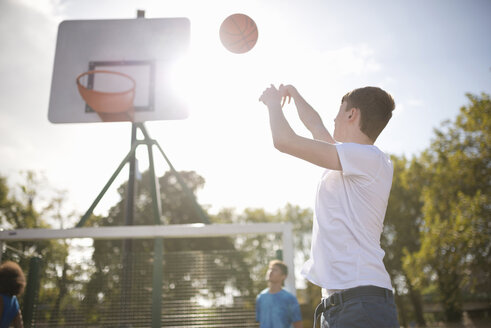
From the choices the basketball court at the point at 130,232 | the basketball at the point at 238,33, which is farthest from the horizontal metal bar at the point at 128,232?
the basketball at the point at 238,33

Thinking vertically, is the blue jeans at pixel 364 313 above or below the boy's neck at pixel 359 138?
below

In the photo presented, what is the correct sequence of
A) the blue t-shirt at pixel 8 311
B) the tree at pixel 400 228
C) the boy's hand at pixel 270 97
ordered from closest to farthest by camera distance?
the boy's hand at pixel 270 97 → the blue t-shirt at pixel 8 311 → the tree at pixel 400 228

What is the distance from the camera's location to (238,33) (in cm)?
429

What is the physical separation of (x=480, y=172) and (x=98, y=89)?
49.6 ft

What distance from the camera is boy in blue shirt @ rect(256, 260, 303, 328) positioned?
496cm

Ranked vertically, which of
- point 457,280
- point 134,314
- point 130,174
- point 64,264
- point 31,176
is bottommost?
point 457,280

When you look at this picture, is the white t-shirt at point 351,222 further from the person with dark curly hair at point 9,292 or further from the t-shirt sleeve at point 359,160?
the person with dark curly hair at point 9,292

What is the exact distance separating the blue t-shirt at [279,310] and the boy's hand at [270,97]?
351 centimetres

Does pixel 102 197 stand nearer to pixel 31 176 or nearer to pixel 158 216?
pixel 158 216

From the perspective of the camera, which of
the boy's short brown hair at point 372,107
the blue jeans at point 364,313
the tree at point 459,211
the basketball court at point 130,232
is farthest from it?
the tree at point 459,211

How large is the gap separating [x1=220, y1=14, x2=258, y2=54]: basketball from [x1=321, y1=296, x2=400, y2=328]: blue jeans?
3.30m

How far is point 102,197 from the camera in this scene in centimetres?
596

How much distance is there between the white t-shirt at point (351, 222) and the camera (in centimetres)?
176

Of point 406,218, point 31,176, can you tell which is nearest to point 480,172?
point 406,218
